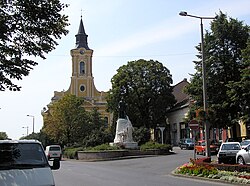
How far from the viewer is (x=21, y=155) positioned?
9648 millimetres

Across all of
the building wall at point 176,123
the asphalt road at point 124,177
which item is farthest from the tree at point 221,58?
the building wall at point 176,123

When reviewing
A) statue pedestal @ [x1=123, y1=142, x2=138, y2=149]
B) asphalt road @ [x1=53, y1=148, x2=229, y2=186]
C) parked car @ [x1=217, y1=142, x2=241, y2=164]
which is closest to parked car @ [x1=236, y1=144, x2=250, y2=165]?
parked car @ [x1=217, y1=142, x2=241, y2=164]

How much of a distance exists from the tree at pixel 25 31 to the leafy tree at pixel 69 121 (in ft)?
167

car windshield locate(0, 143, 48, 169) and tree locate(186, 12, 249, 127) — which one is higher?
tree locate(186, 12, 249, 127)

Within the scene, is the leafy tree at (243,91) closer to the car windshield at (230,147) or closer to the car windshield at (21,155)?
the car windshield at (230,147)

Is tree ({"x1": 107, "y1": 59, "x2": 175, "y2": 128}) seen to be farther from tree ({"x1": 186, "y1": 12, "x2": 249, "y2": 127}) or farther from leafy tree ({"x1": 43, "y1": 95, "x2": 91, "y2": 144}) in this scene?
tree ({"x1": 186, "y1": 12, "x2": 249, "y2": 127})

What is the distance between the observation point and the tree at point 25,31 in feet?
38.0

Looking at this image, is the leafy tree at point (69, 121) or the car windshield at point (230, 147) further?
the leafy tree at point (69, 121)

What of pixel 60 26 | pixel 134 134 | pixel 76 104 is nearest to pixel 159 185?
pixel 60 26

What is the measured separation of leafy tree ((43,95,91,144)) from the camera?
63.6 metres

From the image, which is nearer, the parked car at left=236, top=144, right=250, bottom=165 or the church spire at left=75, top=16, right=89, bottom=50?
the parked car at left=236, top=144, right=250, bottom=165

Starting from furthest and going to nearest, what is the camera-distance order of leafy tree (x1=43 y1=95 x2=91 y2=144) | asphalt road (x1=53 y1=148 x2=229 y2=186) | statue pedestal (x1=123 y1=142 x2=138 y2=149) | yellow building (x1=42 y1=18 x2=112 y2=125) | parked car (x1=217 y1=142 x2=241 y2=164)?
1. yellow building (x1=42 y1=18 x2=112 y2=125)
2. leafy tree (x1=43 y1=95 x2=91 y2=144)
3. statue pedestal (x1=123 y1=142 x2=138 y2=149)
4. parked car (x1=217 y1=142 x2=241 y2=164)
5. asphalt road (x1=53 y1=148 x2=229 y2=186)

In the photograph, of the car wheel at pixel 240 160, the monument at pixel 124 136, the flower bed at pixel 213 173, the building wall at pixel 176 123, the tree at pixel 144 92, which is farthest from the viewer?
the building wall at pixel 176 123

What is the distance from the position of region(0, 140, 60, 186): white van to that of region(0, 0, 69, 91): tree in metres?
3.15
